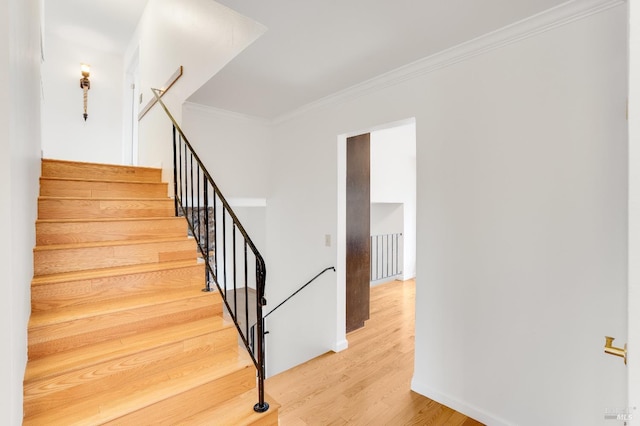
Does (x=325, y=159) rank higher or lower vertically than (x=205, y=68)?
lower

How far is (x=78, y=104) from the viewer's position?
4.96 meters

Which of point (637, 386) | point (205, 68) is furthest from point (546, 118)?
point (205, 68)

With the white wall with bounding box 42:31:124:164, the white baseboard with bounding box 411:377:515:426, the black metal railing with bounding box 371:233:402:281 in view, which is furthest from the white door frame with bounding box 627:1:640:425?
the white wall with bounding box 42:31:124:164

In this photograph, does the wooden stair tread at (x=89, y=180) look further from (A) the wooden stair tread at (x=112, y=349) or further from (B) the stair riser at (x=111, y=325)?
(A) the wooden stair tread at (x=112, y=349)

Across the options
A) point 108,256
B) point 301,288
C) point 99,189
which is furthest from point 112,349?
point 301,288

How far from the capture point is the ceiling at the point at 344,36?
5.61 feet

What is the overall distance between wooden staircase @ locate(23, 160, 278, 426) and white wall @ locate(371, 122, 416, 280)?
351cm

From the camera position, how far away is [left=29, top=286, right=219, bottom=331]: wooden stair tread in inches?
70.3

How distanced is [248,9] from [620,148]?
6.76 ft

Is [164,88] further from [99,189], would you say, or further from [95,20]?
[95,20]

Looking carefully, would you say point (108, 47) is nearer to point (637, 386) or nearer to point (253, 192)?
point (253, 192)

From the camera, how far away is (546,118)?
176cm

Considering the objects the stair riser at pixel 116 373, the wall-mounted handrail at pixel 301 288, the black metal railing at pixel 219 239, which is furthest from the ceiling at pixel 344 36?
the stair riser at pixel 116 373

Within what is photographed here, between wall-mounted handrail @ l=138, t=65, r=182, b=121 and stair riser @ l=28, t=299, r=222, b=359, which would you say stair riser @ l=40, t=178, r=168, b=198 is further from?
stair riser @ l=28, t=299, r=222, b=359
